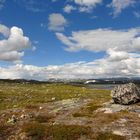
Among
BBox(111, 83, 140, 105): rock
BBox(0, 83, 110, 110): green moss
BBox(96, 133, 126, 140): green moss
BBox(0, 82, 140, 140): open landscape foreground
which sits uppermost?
BBox(111, 83, 140, 105): rock

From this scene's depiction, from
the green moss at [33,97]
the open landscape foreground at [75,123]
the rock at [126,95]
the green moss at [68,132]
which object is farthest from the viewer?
the green moss at [33,97]

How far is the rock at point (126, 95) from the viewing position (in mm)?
43156

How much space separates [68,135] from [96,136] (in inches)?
112

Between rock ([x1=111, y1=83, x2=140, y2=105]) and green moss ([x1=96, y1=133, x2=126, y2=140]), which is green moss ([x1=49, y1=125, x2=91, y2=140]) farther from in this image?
rock ([x1=111, y1=83, x2=140, y2=105])

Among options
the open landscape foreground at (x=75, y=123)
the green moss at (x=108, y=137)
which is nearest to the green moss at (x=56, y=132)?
the open landscape foreground at (x=75, y=123)

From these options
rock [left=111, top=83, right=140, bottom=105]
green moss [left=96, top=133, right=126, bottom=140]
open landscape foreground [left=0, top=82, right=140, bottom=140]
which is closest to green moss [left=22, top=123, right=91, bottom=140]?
open landscape foreground [left=0, top=82, right=140, bottom=140]

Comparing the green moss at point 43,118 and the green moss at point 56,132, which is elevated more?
the green moss at point 43,118

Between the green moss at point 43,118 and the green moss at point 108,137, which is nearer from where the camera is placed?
the green moss at point 108,137

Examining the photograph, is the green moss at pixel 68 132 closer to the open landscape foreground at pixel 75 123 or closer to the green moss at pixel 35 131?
the open landscape foreground at pixel 75 123

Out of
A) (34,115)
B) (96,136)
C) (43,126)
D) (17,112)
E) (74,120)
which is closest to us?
(96,136)

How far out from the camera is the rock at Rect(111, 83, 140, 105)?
1699 inches

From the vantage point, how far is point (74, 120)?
35.9m

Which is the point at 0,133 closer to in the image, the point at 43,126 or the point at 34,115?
the point at 43,126

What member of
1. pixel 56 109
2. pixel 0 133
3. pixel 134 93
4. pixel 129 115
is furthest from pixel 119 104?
pixel 0 133
